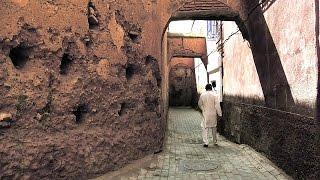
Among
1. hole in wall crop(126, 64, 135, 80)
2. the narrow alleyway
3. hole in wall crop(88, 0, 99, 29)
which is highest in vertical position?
hole in wall crop(88, 0, 99, 29)

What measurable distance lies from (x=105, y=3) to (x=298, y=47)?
283 cm

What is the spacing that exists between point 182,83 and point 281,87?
62.8ft

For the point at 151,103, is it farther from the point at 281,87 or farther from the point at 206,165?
the point at 281,87

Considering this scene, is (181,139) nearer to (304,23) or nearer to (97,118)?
(97,118)

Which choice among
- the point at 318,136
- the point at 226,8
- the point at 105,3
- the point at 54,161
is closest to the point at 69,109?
the point at 54,161

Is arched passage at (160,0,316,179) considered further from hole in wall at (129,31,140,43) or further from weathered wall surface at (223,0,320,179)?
hole in wall at (129,31,140,43)

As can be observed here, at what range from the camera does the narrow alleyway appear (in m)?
5.88

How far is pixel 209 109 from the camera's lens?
9.23 meters

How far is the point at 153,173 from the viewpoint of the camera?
6023mm

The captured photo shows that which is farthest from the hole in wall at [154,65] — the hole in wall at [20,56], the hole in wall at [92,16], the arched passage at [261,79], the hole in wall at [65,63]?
the hole in wall at [20,56]

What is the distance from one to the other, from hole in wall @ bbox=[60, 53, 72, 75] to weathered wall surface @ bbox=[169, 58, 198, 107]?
2013 cm

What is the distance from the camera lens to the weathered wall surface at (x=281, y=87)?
5.01 metres

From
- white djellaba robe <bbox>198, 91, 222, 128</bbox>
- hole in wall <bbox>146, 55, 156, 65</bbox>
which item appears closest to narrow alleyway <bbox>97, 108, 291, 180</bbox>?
white djellaba robe <bbox>198, 91, 222, 128</bbox>

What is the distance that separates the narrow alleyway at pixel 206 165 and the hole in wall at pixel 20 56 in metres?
1.91
